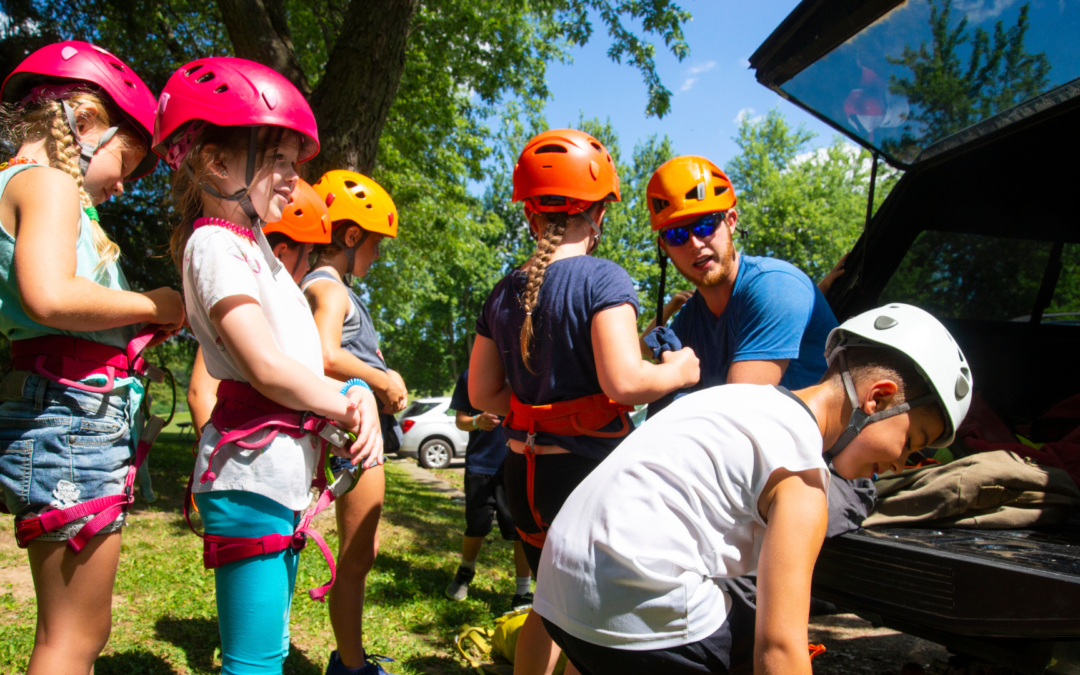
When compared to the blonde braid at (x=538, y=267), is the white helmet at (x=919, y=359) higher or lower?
lower

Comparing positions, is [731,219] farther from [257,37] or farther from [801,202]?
[801,202]

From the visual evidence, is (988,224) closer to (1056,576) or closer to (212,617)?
(1056,576)

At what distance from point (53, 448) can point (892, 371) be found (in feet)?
6.98

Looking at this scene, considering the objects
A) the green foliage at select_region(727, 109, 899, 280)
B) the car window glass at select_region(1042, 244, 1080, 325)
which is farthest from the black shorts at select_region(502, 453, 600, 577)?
the green foliage at select_region(727, 109, 899, 280)

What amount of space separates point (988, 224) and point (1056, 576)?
305cm

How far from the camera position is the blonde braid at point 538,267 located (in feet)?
7.52

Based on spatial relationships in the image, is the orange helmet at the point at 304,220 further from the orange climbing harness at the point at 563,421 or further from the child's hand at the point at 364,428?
the orange climbing harness at the point at 563,421

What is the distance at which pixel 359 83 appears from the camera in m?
5.86

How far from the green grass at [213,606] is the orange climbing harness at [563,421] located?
4.95ft

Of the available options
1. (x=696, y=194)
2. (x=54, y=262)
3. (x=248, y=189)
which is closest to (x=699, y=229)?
(x=696, y=194)

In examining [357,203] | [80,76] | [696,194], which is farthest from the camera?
[357,203]

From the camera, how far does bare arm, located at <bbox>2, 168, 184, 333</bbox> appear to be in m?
1.68

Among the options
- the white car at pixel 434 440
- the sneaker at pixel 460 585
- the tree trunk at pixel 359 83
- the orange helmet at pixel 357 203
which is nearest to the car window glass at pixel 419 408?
the white car at pixel 434 440

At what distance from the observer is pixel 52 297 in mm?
1684
